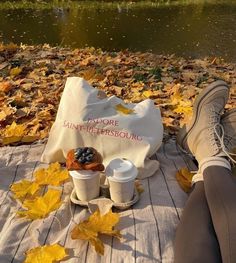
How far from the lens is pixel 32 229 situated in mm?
1717

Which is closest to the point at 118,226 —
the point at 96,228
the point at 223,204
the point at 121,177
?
the point at 96,228

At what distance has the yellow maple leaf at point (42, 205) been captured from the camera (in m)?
1.79

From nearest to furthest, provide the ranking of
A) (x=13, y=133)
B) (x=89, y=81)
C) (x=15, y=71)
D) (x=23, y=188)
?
(x=23, y=188) → (x=13, y=133) → (x=89, y=81) → (x=15, y=71)

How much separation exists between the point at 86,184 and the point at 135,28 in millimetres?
6068

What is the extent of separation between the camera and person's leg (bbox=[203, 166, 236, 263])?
4.74 feet

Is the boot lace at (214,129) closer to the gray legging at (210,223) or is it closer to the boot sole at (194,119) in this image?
the boot sole at (194,119)

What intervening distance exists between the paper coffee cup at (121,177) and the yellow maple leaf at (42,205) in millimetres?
277

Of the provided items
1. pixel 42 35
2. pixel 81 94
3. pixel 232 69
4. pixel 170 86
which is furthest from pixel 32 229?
pixel 42 35

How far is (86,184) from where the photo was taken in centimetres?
177

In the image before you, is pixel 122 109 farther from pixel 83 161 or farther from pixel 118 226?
pixel 118 226

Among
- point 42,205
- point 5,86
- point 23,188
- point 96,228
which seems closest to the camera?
point 96,228

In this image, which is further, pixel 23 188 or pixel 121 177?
pixel 23 188

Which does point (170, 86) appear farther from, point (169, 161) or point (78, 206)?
point (78, 206)

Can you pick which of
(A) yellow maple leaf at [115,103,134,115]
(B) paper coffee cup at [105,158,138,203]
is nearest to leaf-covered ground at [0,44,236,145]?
(A) yellow maple leaf at [115,103,134,115]
